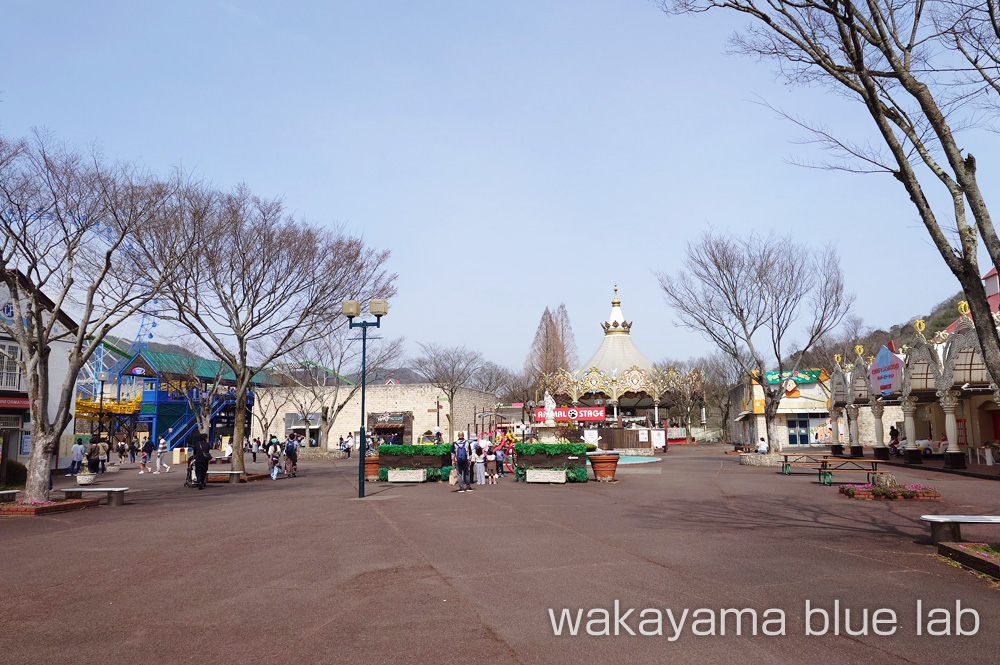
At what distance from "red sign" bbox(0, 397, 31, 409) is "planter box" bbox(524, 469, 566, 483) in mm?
21096

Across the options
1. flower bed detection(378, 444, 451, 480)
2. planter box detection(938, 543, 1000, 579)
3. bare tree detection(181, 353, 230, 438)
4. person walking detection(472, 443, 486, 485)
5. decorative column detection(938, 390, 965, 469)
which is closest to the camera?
planter box detection(938, 543, 1000, 579)

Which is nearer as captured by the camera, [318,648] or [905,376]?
[318,648]

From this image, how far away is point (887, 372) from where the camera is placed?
1188 inches

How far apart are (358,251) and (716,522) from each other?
676 inches

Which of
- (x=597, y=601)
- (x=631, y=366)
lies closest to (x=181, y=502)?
(x=597, y=601)

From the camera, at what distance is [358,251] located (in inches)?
991

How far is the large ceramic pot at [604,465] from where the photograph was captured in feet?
71.9

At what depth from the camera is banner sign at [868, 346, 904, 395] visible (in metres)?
29.0

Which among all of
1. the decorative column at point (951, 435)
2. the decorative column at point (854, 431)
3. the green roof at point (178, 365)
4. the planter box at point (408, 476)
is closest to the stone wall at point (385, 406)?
the green roof at point (178, 365)

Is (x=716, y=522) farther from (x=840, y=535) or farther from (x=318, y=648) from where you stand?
(x=318, y=648)

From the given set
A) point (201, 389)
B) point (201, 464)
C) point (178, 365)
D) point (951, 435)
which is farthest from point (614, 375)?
point (178, 365)

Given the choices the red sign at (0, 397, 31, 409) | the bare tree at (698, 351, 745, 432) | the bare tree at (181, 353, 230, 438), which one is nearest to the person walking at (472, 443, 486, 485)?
the red sign at (0, 397, 31, 409)

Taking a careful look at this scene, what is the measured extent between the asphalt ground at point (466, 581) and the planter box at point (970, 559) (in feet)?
0.56

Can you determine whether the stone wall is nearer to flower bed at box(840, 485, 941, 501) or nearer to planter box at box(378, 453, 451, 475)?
planter box at box(378, 453, 451, 475)
